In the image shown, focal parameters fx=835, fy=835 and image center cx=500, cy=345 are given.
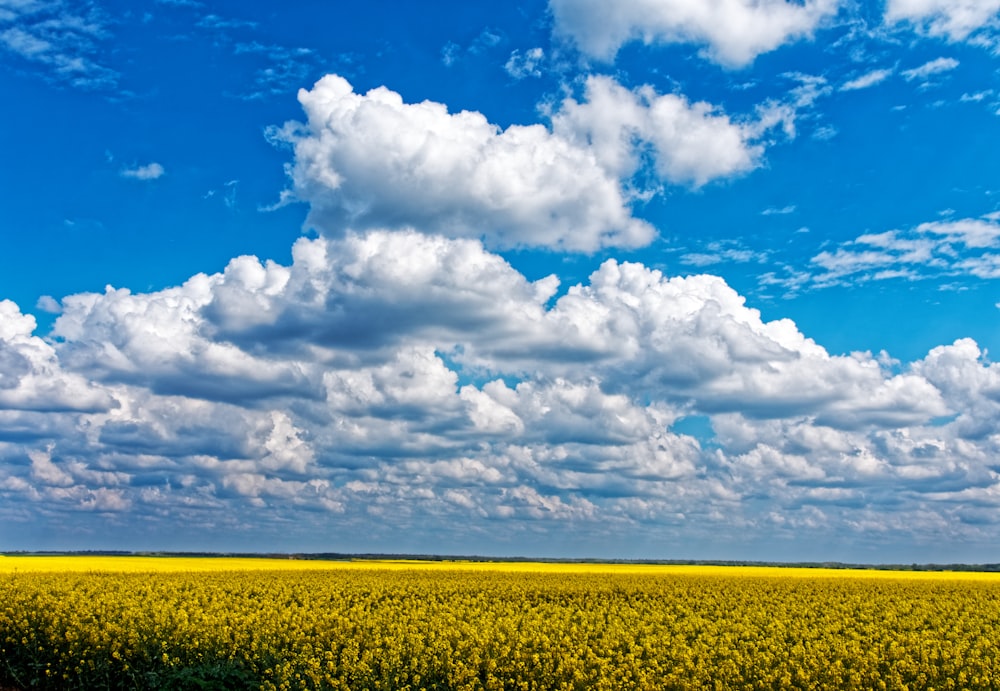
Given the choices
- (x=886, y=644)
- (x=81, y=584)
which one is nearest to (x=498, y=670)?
(x=886, y=644)

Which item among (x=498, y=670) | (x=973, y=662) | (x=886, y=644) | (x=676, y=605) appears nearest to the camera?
(x=498, y=670)

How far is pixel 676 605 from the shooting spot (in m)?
33.6

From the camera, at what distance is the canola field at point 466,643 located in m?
17.3

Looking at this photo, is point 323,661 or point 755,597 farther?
point 755,597

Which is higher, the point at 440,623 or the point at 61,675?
the point at 440,623

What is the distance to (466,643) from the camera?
18891 mm

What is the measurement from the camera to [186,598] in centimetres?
3156

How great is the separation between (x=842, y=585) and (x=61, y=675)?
3859cm

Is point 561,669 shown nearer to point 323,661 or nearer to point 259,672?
point 323,661

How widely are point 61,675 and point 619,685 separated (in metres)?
17.1

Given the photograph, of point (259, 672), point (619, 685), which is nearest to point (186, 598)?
point (259, 672)

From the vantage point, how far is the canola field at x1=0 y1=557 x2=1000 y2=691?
56.6 ft

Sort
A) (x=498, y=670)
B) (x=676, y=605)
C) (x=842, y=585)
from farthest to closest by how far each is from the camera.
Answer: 1. (x=842, y=585)
2. (x=676, y=605)
3. (x=498, y=670)

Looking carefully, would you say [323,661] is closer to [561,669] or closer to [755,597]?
[561,669]
